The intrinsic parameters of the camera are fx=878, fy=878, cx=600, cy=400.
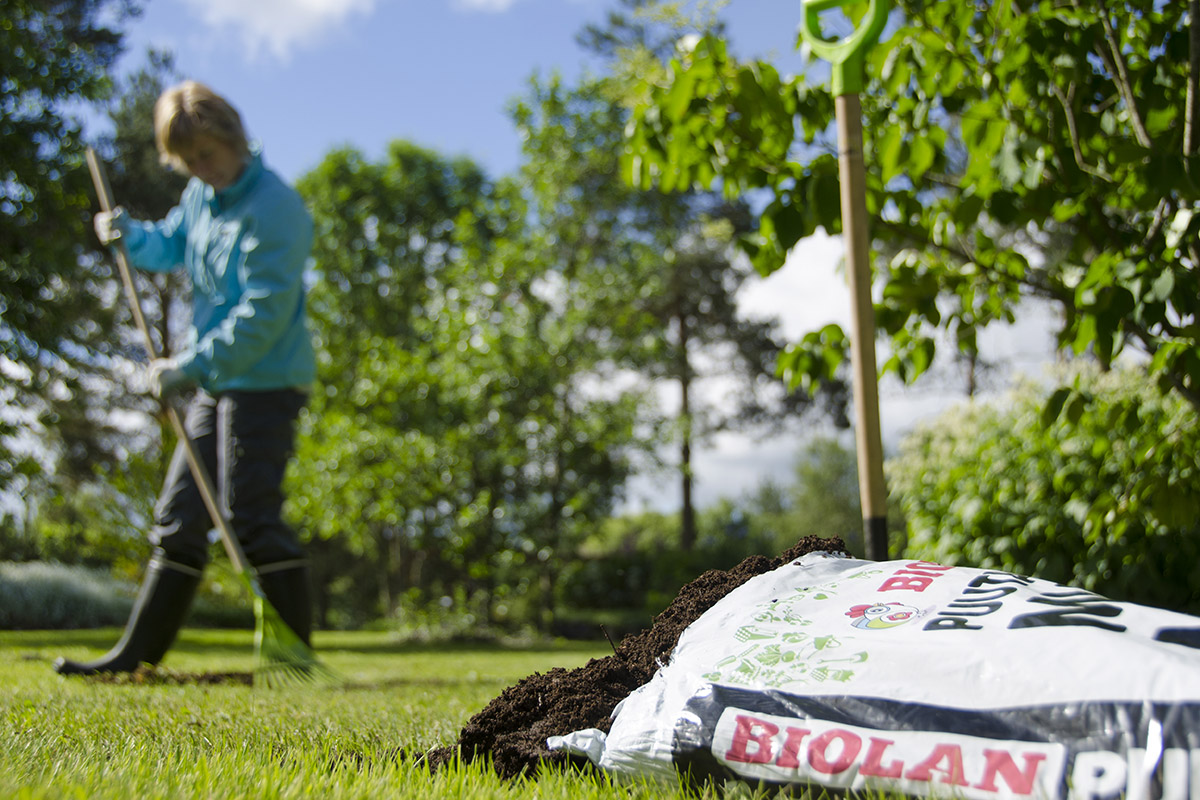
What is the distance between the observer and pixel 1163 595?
367cm

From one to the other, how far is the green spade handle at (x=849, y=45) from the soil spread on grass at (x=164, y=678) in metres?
2.82

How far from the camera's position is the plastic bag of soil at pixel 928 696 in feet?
3.42

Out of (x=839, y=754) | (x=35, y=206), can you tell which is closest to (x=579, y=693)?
(x=839, y=754)

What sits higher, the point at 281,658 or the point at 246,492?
the point at 246,492

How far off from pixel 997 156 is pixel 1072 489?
1.46m

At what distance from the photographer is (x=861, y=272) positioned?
2.23m

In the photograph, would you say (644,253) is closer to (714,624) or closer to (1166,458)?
(1166,458)

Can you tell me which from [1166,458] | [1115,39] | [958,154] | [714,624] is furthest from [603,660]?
[958,154]

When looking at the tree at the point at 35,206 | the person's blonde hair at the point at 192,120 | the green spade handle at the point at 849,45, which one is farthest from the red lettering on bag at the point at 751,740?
the tree at the point at 35,206

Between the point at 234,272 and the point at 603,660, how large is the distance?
8.46 ft

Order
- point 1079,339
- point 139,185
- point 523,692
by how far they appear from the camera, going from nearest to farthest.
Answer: point 523,692 < point 1079,339 < point 139,185

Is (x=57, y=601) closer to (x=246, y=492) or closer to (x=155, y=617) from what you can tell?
(x=155, y=617)

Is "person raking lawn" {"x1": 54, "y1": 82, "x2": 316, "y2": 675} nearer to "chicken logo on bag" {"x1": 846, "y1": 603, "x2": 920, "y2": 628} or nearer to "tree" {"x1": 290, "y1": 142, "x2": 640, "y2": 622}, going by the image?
"chicken logo on bag" {"x1": 846, "y1": 603, "x2": 920, "y2": 628}

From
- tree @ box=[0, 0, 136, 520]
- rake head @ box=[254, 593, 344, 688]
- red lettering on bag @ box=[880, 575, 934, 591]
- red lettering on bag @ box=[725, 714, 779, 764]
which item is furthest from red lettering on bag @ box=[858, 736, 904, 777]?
tree @ box=[0, 0, 136, 520]
